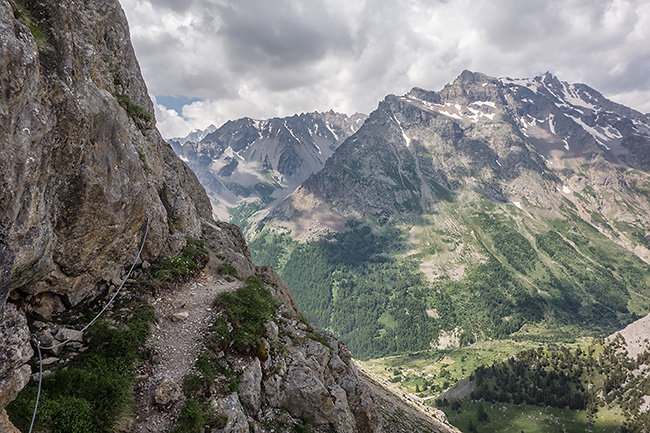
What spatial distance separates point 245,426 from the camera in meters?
12.7

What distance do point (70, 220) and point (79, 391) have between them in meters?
7.02

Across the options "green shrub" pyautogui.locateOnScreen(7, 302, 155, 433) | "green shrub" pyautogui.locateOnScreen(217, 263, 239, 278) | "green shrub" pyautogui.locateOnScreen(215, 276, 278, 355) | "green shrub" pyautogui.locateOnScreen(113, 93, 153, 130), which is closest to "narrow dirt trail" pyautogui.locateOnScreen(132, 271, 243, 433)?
"green shrub" pyautogui.locateOnScreen(7, 302, 155, 433)

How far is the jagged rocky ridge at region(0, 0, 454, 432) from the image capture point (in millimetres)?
9500

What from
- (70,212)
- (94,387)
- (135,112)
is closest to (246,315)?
→ (94,387)

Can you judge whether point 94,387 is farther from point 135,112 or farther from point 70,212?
point 135,112

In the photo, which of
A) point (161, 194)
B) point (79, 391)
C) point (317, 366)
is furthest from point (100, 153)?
point (317, 366)

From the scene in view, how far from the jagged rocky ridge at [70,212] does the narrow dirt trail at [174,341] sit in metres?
2.58

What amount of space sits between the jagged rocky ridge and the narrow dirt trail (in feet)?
8.45

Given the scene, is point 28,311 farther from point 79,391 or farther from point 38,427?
point 38,427

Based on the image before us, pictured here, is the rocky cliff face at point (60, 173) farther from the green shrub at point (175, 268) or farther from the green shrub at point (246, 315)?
the green shrub at point (246, 315)

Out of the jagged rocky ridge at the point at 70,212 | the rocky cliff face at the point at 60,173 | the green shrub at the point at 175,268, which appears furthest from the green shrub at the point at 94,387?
the green shrub at the point at 175,268

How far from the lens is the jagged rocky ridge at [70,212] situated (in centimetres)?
950

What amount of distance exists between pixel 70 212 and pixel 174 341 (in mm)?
7472

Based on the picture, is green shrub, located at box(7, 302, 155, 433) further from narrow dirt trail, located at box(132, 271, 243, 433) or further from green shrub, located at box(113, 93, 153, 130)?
green shrub, located at box(113, 93, 153, 130)
